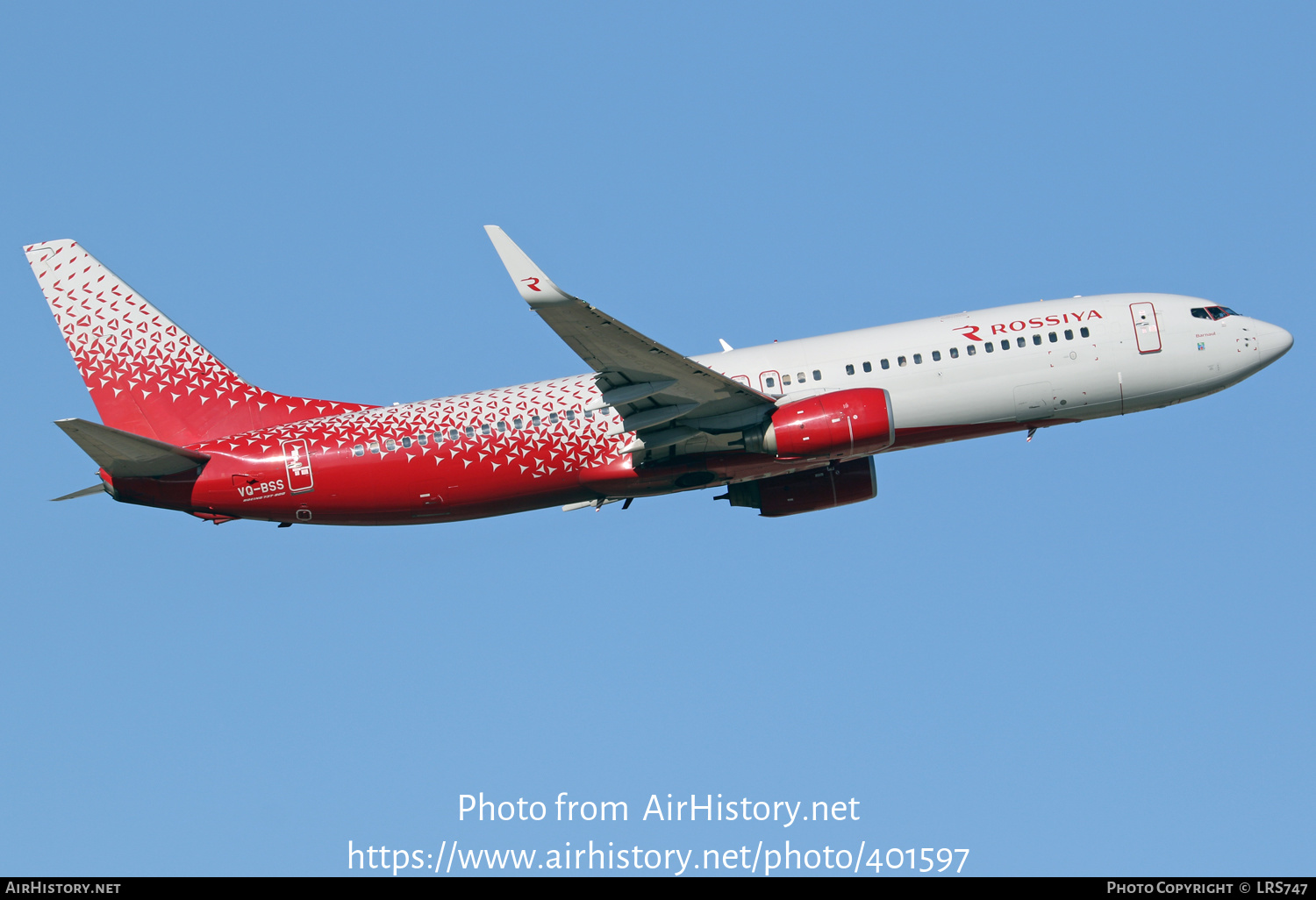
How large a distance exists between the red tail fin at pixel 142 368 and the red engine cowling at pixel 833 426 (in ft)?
45.2

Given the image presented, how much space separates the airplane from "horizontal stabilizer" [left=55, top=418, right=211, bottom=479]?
0.08 m

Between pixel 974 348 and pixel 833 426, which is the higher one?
pixel 974 348

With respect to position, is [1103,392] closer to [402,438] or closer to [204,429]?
[402,438]

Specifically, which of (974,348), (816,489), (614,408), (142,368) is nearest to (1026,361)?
(974,348)

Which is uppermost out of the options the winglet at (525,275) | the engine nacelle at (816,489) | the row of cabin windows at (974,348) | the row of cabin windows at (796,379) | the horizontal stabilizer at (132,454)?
the winglet at (525,275)

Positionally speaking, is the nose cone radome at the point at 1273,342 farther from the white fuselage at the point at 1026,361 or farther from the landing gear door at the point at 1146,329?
the landing gear door at the point at 1146,329

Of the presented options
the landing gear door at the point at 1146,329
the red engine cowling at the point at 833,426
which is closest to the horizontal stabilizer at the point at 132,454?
the red engine cowling at the point at 833,426

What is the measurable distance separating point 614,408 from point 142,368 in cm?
1619

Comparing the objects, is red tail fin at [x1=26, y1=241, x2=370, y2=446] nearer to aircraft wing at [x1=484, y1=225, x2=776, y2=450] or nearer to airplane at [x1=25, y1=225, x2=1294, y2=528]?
airplane at [x1=25, y1=225, x2=1294, y2=528]

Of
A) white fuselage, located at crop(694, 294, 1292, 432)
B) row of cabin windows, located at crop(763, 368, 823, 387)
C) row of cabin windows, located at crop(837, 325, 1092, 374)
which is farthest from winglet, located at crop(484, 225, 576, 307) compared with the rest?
row of cabin windows, located at crop(837, 325, 1092, 374)

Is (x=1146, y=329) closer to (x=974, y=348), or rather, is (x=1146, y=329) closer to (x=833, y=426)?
(x=974, y=348)

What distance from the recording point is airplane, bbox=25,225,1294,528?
44812mm

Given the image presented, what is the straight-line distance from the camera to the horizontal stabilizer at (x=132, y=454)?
42031 mm

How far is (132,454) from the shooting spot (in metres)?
43.6
